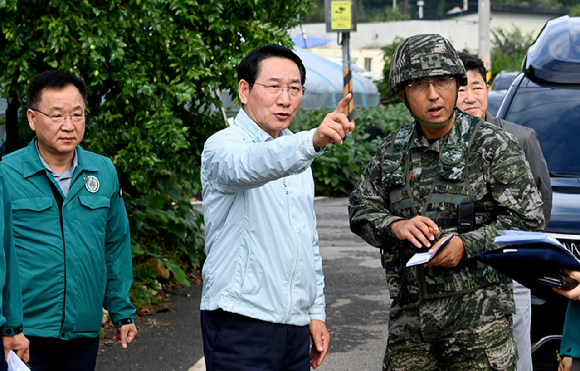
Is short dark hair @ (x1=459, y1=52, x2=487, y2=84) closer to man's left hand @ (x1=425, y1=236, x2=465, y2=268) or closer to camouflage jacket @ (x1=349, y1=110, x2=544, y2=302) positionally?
camouflage jacket @ (x1=349, y1=110, x2=544, y2=302)

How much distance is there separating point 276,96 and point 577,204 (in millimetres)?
2796

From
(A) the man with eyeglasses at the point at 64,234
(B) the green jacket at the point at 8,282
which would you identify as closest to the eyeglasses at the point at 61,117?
(A) the man with eyeglasses at the point at 64,234

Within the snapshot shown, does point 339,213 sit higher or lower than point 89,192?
lower

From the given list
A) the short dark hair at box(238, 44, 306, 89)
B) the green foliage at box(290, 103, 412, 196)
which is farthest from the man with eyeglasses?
the green foliage at box(290, 103, 412, 196)

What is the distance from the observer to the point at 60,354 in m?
3.74

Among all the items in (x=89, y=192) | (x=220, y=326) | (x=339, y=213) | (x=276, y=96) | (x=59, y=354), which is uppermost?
(x=276, y=96)

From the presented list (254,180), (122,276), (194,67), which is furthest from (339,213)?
(254,180)

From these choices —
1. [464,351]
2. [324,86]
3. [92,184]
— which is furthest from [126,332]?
[324,86]

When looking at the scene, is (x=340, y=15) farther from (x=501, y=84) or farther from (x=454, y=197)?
(x=454, y=197)

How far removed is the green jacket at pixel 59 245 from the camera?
3672 mm

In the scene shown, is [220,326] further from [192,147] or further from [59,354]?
[192,147]

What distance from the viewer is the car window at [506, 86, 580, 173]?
20.3ft

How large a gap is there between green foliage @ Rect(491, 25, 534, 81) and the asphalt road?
73.2ft

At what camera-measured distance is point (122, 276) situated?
405cm
